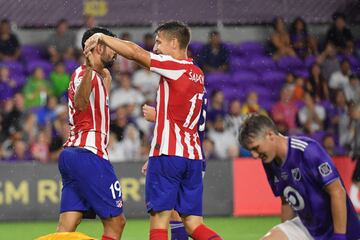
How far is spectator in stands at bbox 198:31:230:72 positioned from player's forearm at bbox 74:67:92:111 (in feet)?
29.8

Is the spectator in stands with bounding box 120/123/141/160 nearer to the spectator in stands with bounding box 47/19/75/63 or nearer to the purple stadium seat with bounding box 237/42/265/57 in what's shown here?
the spectator in stands with bounding box 47/19/75/63

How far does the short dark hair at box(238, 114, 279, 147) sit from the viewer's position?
5496 mm

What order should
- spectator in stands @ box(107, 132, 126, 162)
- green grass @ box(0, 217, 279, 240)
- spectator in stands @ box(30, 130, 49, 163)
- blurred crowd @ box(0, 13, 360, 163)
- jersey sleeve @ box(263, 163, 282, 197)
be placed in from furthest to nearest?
blurred crowd @ box(0, 13, 360, 163) → spectator in stands @ box(30, 130, 49, 163) → spectator in stands @ box(107, 132, 126, 162) → green grass @ box(0, 217, 279, 240) → jersey sleeve @ box(263, 163, 282, 197)

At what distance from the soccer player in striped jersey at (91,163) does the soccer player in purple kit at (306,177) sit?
1.30 meters

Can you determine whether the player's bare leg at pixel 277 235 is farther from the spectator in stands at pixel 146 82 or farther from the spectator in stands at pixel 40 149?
the spectator in stands at pixel 146 82

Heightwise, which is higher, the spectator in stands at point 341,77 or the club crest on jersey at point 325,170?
the spectator in stands at point 341,77

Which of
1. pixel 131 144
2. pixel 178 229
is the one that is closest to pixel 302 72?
pixel 131 144

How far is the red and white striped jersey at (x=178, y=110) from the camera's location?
646 centimetres

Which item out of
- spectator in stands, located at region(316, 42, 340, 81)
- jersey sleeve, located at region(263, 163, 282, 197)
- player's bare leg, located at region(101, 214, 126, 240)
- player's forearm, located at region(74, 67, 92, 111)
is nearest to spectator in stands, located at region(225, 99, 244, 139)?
spectator in stands, located at region(316, 42, 340, 81)

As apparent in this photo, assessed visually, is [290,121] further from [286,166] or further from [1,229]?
[286,166]

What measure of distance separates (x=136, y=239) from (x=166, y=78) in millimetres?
3683

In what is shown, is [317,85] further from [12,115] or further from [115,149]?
[12,115]

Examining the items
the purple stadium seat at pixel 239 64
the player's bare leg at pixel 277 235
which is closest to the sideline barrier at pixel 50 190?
the purple stadium seat at pixel 239 64

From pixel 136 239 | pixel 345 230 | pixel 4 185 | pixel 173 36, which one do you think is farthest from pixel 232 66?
pixel 345 230
